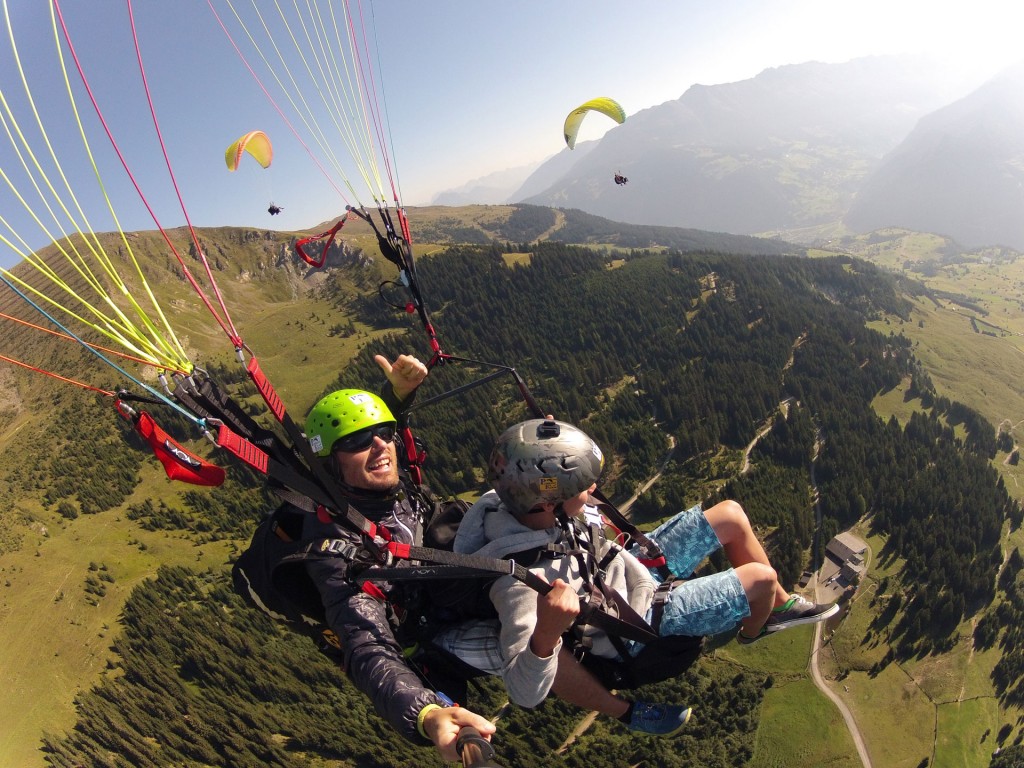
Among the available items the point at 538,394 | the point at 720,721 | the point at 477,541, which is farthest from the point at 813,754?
the point at 538,394

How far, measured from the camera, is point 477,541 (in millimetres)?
5402

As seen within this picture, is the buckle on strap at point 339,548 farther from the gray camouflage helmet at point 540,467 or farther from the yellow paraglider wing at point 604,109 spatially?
the yellow paraglider wing at point 604,109

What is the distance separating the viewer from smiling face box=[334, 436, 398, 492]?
19.4ft

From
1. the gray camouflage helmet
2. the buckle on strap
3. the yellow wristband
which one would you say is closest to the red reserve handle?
the gray camouflage helmet

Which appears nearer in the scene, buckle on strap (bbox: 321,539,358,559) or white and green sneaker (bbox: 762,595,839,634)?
buckle on strap (bbox: 321,539,358,559)

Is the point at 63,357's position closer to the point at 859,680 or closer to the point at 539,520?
the point at 539,520

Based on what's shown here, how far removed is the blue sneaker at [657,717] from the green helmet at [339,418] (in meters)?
5.39

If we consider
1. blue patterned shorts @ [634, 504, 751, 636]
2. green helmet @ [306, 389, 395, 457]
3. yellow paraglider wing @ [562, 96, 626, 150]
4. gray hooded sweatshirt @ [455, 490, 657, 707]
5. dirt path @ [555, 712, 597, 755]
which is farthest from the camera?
dirt path @ [555, 712, 597, 755]

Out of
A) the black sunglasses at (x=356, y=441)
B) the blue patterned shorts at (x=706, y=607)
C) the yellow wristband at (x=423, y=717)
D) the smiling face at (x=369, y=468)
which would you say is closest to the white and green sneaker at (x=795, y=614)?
the blue patterned shorts at (x=706, y=607)

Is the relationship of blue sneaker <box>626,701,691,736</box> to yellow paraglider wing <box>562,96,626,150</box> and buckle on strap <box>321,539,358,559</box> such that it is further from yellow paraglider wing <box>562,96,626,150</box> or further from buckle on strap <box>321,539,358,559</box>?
yellow paraglider wing <box>562,96,626,150</box>

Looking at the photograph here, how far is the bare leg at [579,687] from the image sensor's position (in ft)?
19.8

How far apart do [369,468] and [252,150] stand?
8843mm

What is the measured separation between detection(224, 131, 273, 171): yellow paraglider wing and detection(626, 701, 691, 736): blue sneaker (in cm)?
1180

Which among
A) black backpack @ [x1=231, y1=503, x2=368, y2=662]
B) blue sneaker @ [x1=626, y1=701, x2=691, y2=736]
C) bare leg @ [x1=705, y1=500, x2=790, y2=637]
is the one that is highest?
black backpack @ [x1=231, y1=503, x2=368, y2=662]
